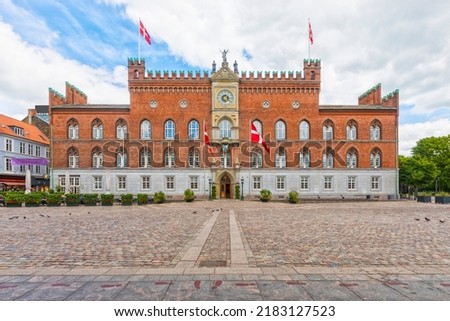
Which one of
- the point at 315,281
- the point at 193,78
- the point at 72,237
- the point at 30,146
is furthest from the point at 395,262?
the point at 30,146

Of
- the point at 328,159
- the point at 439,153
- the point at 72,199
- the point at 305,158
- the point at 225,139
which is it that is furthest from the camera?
the point at 439,153

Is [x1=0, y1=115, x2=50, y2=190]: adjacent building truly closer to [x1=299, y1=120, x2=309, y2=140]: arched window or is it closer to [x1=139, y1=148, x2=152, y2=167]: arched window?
[x1=139, y1=148, x2=152, y2=167]: arched window

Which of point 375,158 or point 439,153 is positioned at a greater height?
point 439,153

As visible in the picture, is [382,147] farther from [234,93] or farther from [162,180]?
[162,180]

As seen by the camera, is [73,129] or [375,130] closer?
[73,129]

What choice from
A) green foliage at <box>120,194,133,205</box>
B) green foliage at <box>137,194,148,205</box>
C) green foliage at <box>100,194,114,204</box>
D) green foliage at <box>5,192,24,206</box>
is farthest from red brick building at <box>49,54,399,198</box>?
green foliage at <box>5,192,24,206</box>

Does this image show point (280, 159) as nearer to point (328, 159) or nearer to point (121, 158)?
point (328, 159)

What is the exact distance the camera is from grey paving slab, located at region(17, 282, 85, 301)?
5.11m

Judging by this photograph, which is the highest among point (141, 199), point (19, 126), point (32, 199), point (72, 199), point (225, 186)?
point (19, 126)

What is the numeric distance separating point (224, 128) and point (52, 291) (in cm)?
3685

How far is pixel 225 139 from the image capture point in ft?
133

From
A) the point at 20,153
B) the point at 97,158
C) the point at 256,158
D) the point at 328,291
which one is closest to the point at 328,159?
the point at 256,158

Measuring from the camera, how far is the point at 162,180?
40.6m

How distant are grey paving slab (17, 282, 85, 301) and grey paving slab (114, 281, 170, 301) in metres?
0.98
